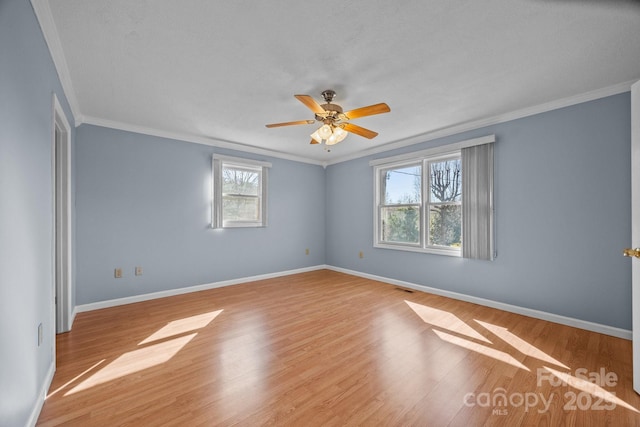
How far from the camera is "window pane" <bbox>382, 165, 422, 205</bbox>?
4.38 meters

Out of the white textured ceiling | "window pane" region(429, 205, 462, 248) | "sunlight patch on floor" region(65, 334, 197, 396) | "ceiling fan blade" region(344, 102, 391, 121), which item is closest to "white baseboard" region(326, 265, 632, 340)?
"window pane" region(429, 205, 462, 248)

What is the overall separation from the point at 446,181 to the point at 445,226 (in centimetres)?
68

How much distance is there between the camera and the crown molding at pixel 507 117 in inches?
103

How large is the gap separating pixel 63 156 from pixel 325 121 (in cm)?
273

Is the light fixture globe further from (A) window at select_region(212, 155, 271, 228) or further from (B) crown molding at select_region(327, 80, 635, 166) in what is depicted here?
(A) window at select_region(212, 155, 271, 228)

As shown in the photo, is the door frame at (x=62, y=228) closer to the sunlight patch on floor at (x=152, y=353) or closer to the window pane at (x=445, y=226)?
the sunlight patch on floor at (x=152, y=353)

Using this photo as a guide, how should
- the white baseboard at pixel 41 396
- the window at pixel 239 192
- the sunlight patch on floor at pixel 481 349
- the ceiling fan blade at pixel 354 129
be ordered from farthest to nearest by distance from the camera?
the window at pixel 239 192, the ceiling fan blade at pixel 354 129, the sunlight patch on floor at pixel 481 349, the white baseboard at pixel 41 396

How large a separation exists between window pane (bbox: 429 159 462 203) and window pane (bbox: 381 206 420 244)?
433mm

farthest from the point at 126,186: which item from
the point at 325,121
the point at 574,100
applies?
the point at 574,100

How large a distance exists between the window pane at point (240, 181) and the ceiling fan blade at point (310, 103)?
2.64m

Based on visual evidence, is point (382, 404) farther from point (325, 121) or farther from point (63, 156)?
point (63, 156)

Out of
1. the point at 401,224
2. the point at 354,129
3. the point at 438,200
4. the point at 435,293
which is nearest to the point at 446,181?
the point at 438,200

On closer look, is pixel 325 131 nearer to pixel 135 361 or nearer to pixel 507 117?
pixel 507 117

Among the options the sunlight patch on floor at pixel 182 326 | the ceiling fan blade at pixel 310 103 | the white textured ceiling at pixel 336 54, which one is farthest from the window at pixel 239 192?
the ceiling fan blade at pixel 310 103
